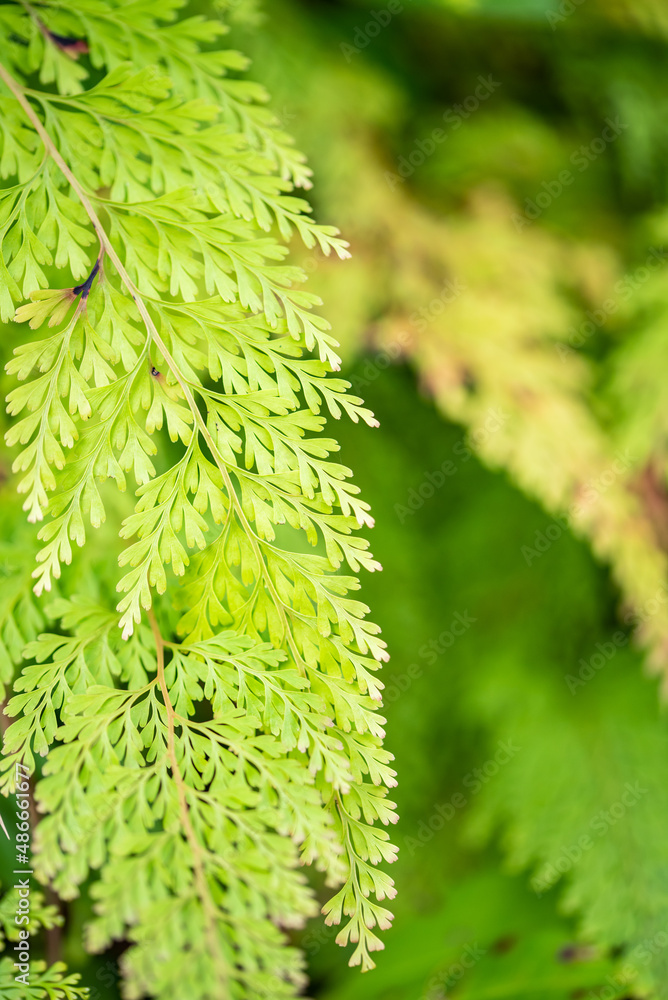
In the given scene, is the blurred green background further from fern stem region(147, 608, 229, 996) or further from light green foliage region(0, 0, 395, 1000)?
fern stem region(147, 608, 229, 996)

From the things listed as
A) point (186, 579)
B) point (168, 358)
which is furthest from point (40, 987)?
point (168, 358)

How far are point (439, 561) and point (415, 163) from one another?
1.38 m

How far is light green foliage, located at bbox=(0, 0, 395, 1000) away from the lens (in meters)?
0.74

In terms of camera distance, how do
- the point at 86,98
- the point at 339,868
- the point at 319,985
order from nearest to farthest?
1. the point at 339,868
2. the point at 86,98
3. the point at 319,985

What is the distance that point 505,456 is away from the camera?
1.77 m

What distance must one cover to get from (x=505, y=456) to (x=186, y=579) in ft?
3.59

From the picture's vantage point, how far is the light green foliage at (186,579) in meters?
0.74

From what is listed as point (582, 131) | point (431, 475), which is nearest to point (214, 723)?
point (431, 475)

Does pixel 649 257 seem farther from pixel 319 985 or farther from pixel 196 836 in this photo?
pixel 319 985

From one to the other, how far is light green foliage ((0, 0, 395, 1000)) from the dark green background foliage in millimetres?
891

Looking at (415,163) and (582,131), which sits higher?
(582,131)

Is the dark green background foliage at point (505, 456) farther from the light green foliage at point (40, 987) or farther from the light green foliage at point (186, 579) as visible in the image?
the light green foliage at point (186, 579)

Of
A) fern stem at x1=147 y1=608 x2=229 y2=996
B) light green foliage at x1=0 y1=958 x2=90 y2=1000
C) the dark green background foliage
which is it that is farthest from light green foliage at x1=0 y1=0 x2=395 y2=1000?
the dark green background foliage

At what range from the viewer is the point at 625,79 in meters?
2.27
